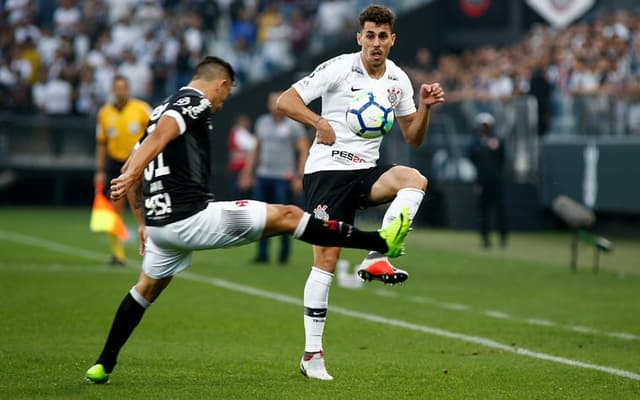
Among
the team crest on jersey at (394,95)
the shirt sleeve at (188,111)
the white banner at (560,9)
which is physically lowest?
the shirt sleeve at (188,111)

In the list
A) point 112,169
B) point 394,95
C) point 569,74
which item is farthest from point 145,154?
point 569,74

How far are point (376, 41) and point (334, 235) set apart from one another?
1.69 m

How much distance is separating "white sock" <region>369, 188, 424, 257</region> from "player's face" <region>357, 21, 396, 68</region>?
96 cm

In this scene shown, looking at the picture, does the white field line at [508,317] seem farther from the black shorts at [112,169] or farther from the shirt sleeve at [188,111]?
the shirt sleeve at [188,111]

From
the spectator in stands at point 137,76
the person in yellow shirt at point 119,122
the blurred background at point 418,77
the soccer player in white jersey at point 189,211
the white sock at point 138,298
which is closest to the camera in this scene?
the soccer player in white jersey at point 189,211

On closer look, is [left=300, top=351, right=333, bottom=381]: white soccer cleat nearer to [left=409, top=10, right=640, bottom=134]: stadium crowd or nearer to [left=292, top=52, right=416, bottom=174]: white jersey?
[left=292, top=52, right=416, bottom=174]: white jersey

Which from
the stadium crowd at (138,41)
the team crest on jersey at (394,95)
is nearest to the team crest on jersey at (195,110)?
the team crest on jersey at (394,95)

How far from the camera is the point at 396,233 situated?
8.38 meters

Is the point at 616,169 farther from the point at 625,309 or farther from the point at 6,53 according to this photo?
the point at 6,53

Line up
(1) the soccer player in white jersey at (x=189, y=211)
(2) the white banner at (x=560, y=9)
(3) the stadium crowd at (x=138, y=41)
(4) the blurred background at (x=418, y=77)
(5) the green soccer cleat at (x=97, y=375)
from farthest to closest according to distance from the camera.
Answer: (3) the stadium crowd at (x=138, y=41) < (4) the blurred background at (x=418, y=77) < (2) the white banner at (x=560, y=9) < (5) the green soccer cleat at (x=97, y=375) < (1) the soccer player in white jersey at (x=189, y=211)

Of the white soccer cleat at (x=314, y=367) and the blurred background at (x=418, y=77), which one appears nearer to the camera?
the white soccer cleat at (x=314, y=367)

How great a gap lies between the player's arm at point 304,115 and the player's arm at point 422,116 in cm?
73

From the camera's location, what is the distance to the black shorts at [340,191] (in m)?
9.23

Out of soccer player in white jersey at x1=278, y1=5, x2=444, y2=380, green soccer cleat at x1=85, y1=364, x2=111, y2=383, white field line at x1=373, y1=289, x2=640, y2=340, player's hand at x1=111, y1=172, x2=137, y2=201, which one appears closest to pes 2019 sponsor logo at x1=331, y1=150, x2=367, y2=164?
soccer player in white jersey at x1=278, y1=5, x2=444, y2=380
